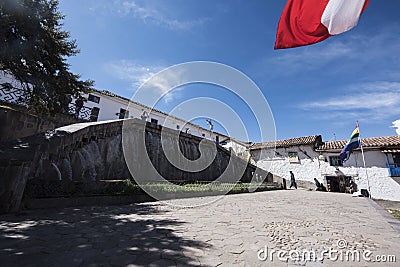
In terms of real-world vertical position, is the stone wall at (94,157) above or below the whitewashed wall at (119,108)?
below

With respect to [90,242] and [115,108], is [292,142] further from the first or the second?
[90,242]

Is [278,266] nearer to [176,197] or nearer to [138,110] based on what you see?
[176,197]

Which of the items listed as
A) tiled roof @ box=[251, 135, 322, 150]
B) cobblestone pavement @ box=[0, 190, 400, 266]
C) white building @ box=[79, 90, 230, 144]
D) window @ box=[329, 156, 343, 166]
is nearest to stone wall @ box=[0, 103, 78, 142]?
cobblestone pavement @ box=[0, 190, 400, 266]

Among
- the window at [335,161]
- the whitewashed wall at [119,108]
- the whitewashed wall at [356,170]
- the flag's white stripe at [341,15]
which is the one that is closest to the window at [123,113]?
the whitewashed wall at [119,108]

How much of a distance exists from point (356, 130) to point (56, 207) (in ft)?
60.7

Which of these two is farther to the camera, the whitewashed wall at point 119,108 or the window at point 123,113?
the window at point 123,113

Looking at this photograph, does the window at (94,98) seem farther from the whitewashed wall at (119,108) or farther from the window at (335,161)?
the window at (335,161)

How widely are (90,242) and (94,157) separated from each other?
6493 millimetres

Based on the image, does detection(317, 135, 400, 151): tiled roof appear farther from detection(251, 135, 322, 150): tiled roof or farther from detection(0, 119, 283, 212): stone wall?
detection(0, 119, 283, 212): stone wall

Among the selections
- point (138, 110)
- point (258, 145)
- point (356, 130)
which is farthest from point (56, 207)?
point (258, 145)

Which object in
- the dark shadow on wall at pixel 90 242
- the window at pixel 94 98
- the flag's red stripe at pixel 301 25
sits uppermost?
the window at pixel 94 98

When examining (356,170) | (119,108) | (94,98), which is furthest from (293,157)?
(94,98)

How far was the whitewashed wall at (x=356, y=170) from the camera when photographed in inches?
668

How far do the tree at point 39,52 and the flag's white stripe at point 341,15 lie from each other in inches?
406
